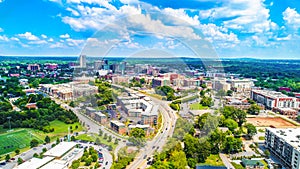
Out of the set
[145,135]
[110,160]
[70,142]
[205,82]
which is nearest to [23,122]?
[70,142]

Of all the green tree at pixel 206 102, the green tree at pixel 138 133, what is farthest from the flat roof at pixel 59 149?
the green tree at pixel 206 102

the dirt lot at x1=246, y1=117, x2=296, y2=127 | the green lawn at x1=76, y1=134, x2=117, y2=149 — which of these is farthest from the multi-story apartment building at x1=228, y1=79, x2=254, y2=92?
the green lawn at x1=76, y1=134, x2=117, y2=149

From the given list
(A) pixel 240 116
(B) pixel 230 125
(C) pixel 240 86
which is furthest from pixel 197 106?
(C) pixel 240 86

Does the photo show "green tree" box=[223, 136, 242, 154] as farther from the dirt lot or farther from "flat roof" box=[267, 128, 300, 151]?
the dirt lot

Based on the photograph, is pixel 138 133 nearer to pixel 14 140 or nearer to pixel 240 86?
pixel 14 140

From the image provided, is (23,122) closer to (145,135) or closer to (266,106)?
(145,135)
